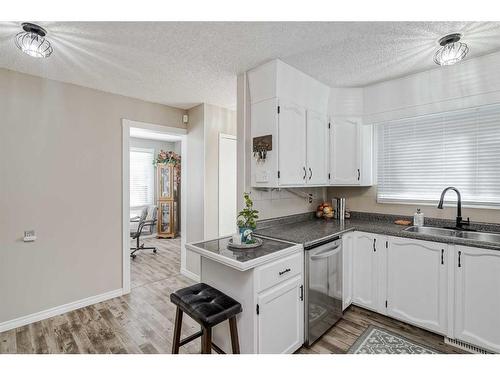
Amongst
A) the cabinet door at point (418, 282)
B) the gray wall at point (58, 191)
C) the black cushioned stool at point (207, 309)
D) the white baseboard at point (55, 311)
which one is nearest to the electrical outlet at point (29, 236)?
the gray wall at point (58, 191)

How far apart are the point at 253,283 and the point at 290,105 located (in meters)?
1.59

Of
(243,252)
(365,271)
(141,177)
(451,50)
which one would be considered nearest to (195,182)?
(243,252)

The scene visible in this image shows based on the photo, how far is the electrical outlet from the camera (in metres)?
2.36

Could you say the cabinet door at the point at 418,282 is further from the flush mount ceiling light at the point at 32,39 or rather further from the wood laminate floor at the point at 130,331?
the flush mount ceiling light at the point at 32,39

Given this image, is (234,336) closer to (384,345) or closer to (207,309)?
(207,309)

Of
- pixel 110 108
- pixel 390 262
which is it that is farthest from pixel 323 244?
pixel 110 108

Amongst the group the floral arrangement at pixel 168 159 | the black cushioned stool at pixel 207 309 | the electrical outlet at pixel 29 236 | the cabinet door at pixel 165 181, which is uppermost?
the floral arrangement at pixel 168 159

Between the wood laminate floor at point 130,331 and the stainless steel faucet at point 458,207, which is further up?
the stainless steel faucet at point 458,207

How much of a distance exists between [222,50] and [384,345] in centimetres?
271

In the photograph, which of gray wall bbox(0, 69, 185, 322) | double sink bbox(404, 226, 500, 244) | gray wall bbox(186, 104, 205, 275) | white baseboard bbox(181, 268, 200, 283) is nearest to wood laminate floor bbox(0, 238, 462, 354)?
gray wall bbox(0, 69, 185, 322)

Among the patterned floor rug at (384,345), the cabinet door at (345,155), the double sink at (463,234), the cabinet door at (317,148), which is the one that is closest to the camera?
the patterned floor rug at (384,345)

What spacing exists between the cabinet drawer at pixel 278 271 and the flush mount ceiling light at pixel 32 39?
2137mm

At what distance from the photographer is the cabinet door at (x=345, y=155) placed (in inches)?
112

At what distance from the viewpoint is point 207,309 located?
151cm
